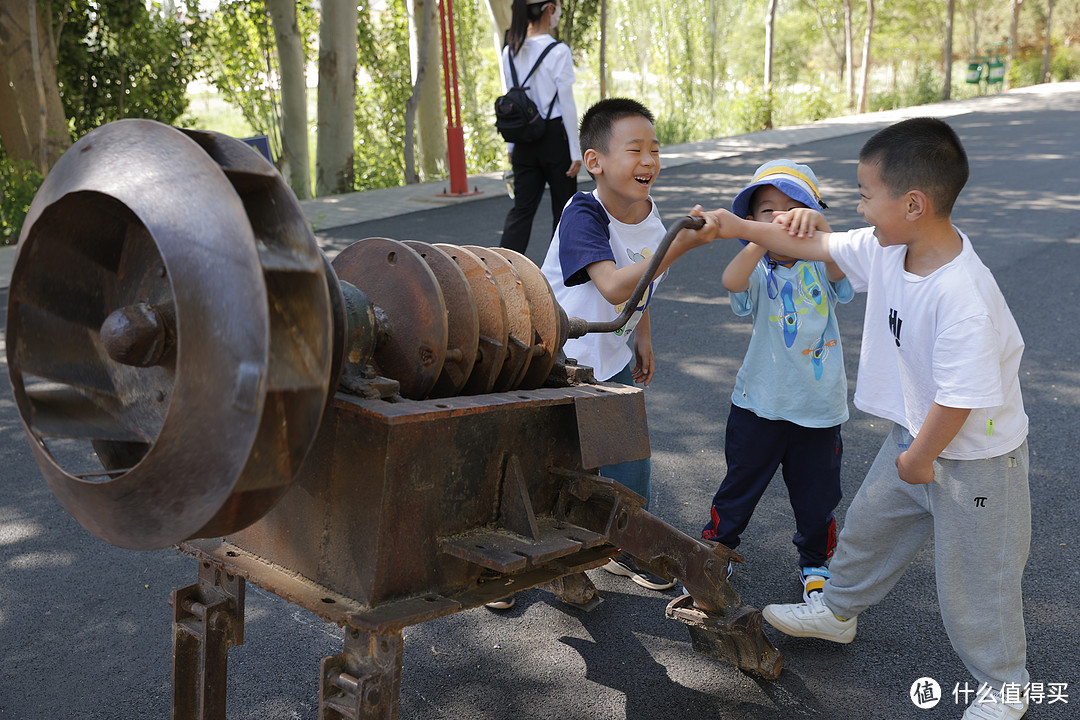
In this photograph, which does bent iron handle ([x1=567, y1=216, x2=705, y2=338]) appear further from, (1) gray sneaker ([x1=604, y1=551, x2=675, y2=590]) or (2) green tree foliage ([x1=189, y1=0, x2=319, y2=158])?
(2) green tree foliage ([x1=189, y1=0, x2=319, y2=158])

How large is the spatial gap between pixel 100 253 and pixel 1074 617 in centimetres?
294

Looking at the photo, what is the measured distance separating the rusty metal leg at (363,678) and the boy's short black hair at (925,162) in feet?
5.24

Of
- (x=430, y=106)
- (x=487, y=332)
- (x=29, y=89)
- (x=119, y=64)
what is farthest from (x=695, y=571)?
(x=430, y=106)

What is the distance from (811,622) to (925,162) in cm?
136

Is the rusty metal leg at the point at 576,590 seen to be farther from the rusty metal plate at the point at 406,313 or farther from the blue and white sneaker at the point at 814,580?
the rusty metal plate at the point at 406,313

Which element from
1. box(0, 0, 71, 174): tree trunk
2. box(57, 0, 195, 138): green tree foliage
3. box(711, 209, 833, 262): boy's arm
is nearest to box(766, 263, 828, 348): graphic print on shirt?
box(711, 209, 833, 262): boy's arm

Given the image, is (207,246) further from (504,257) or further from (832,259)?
(832,259)

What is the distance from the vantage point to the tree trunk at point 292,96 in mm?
11383

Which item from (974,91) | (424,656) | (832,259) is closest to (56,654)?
(424,656)

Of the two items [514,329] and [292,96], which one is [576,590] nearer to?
[514,329]

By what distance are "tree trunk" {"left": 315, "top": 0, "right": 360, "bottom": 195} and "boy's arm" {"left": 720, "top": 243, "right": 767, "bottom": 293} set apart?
30.6 feet

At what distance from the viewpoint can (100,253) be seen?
5.55 feet

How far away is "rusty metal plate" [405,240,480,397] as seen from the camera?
1938mm

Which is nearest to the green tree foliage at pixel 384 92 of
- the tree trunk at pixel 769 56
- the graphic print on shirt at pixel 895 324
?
the tree trunk at pixel 769 56
